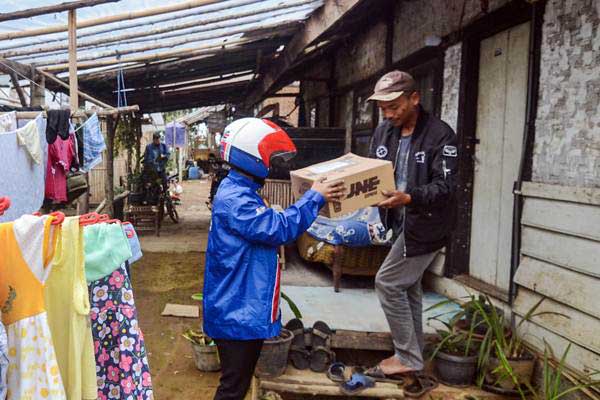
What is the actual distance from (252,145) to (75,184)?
3833 millimetres

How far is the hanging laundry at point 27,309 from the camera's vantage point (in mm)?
1496

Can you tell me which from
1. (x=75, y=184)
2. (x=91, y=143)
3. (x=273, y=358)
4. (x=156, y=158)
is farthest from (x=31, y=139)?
(x=156, y=158)

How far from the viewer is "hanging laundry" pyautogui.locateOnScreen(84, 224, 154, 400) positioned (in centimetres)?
186

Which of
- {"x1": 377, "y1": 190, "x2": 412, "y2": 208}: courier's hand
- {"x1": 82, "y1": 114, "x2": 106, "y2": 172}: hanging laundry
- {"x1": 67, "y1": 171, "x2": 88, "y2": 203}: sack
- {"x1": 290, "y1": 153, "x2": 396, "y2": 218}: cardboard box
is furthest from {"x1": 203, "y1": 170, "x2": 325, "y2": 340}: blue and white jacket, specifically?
{"x1": 67, "y1": 171, "x2": 88, "y2": 203}: sack

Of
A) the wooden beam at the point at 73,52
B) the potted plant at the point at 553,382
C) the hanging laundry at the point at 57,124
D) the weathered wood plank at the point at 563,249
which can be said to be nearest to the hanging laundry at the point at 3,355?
the potted plant at the point at 553,382

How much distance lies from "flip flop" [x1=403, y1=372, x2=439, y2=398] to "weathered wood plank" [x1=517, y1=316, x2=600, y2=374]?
0.76 m

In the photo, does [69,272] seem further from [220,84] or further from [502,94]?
[220,84]

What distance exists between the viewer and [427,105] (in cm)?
550

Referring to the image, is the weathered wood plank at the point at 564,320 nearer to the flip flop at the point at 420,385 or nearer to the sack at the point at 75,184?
the flip flop at the point at 420,385

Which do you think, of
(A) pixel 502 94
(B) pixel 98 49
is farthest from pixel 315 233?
(B) pixel 98 49

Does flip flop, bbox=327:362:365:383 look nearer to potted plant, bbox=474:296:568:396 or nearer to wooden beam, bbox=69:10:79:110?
potted plant, bbox=474:296:568:396

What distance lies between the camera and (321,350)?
3.53 metres

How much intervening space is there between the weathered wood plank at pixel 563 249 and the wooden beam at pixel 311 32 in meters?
2.69

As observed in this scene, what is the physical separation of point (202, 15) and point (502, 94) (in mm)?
3100
